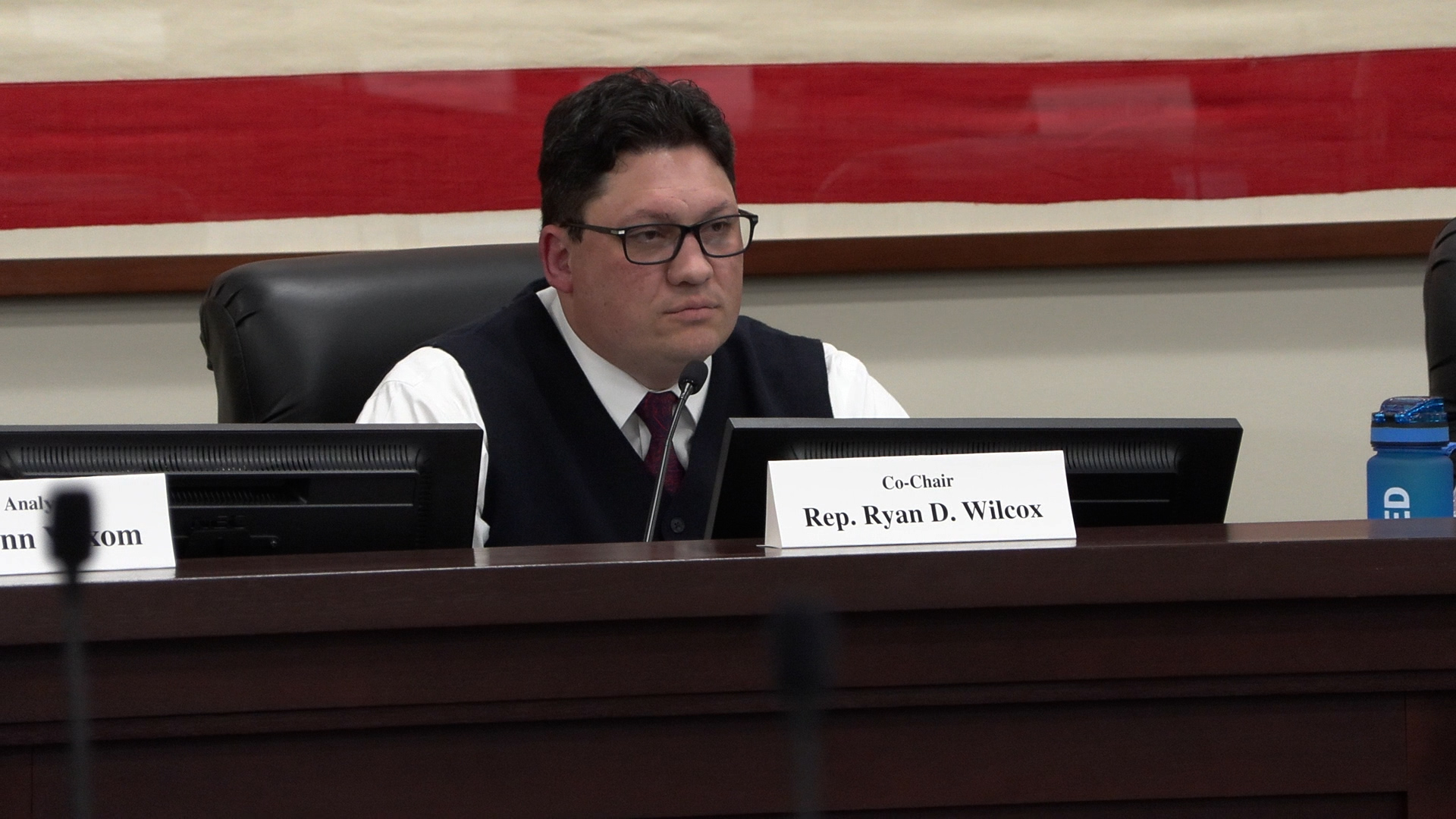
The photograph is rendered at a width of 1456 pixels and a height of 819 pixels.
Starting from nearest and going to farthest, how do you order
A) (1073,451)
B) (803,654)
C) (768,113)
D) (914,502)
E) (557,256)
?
(803,654) → (914,502) → (1073,451) → (557,256) → (768,113)

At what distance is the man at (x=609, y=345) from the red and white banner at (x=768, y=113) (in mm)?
568

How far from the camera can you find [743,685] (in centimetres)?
80

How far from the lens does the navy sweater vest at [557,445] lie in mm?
1471

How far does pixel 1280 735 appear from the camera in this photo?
32.5 inches

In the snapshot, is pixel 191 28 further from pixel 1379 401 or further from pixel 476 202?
pixel 1379 401

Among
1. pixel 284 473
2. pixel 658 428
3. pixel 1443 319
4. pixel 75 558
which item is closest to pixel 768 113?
pixel 658 428

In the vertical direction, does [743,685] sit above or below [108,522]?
below

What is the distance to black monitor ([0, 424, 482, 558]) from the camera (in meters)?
0.96

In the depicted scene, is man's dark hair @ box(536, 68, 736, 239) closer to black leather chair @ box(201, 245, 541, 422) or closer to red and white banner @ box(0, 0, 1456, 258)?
black leather chair @ box(201, 245, 541, 422)

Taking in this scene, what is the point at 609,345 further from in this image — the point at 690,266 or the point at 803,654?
the point at 803,654

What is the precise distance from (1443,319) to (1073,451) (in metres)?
0.91

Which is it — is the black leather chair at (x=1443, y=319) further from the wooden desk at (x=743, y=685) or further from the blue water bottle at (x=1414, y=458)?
the wooden desk at (x=743, y=685)

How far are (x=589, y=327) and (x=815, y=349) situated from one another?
320mm

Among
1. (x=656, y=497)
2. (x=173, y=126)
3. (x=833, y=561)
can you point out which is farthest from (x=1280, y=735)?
(x=173, y=126)
